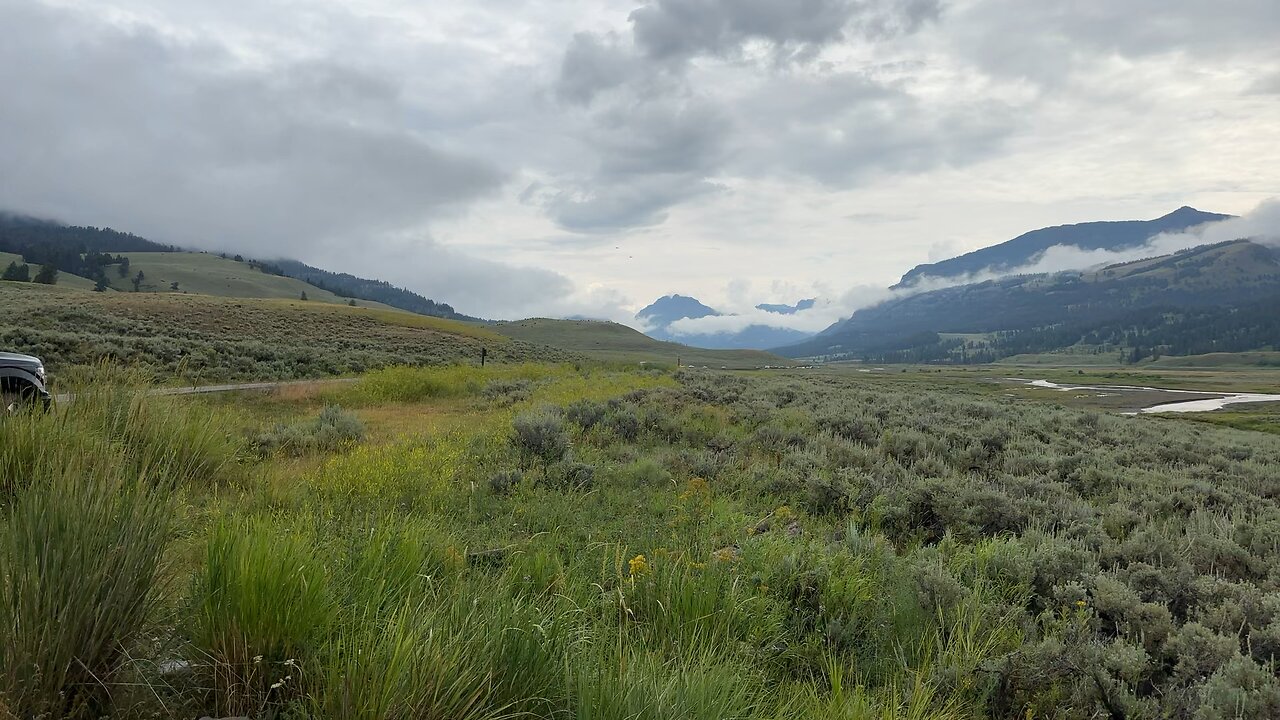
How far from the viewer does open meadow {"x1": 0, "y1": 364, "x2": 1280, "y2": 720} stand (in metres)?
2.41

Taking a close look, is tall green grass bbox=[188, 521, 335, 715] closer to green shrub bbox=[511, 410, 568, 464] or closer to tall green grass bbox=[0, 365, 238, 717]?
tall green grass bbox=[0, 365, 238, 717]

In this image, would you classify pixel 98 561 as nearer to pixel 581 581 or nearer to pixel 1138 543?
pixel 581 581

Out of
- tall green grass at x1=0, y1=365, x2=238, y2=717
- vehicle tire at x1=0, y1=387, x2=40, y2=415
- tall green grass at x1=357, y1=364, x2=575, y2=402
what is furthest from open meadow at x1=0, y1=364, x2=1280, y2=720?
tall green grass at x1=357, y1=364, x2=575, y2=402

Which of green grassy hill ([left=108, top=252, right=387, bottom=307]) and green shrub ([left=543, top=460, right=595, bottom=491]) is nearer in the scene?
green shrub ([left=543, top=460, right=595, bottom=491])

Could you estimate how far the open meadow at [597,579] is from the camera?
2.41 meters

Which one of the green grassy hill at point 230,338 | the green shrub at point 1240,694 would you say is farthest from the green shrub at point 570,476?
the green grassy hill at point 230,338

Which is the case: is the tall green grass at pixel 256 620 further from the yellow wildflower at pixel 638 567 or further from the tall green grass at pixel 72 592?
the yellow wildflower at pixel 638 567

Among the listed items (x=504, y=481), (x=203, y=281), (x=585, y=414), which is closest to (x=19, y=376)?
(x=504, y=481)

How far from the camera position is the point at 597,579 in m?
4.65

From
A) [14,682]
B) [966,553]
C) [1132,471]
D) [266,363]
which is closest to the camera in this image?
[14,682]

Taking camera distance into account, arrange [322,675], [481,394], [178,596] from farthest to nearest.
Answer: [481,394] → [178,596] → [322,675]

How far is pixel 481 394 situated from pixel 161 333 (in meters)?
32.3

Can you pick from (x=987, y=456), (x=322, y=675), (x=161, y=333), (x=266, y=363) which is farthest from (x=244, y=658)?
(x=161, y=333)

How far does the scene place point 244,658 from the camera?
247 centimetres
